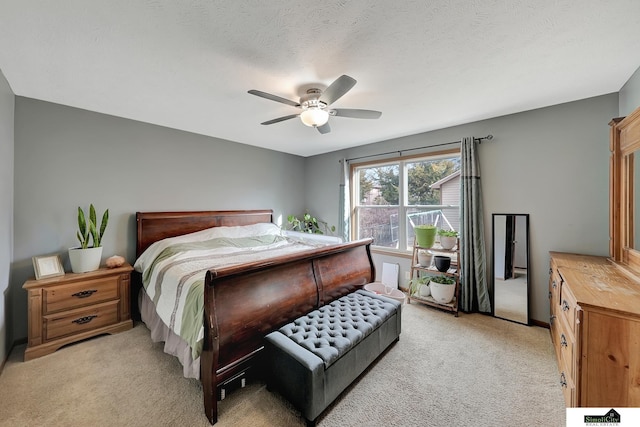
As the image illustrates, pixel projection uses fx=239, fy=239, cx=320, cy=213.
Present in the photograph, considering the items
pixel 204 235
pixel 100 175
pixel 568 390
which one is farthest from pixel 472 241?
pixel 100 175

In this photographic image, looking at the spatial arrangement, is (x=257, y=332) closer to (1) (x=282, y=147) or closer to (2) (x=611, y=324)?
(2) (x=611, y=324)

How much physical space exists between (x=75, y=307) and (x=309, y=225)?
3521 millimetres

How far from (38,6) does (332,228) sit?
409 cm

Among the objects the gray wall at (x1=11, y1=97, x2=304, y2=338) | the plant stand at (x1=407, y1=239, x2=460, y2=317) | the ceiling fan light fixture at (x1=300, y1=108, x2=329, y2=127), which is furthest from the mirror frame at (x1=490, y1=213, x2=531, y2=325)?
the gray wall at (x1=11, y1=97, x2=304, y2=338)

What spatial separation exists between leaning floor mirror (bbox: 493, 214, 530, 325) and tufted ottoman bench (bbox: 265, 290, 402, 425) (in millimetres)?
1681

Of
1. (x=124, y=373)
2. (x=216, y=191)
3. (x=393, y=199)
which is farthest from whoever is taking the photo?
(x=393, y=199)

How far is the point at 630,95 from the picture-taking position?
2.06 meters

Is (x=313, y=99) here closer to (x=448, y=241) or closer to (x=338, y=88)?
(x=338, y=88)

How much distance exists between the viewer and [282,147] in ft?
14.7

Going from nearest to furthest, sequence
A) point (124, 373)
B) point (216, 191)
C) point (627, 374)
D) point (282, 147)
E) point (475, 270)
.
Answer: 1. point (627, 374)
2. point (124, 373)
3. point (475, 270)
4. point (216, 191)
5. point (282, 147)

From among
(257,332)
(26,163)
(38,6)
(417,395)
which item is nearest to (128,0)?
(38,6)

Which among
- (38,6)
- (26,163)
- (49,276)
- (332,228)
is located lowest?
(49,276)

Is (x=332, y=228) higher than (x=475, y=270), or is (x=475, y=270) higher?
(x=332, y=228)

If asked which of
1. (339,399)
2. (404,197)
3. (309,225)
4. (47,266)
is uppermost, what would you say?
(404,197)
